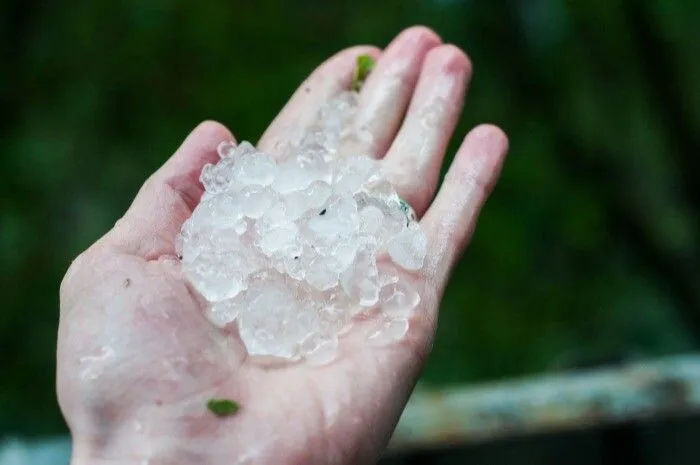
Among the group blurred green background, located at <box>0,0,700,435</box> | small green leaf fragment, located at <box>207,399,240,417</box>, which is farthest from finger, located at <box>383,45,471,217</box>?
blurred green background, located at <box>0,0,700,435</box>

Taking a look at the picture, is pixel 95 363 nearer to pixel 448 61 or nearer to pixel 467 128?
pixel 448 61

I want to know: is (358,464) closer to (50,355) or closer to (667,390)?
(667,390)

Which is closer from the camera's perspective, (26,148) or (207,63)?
(26,148)

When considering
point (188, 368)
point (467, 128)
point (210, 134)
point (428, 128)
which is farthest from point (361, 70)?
point (467, 128)

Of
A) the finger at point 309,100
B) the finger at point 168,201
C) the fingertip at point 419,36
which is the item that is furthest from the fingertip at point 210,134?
the fingertip at point 419,36

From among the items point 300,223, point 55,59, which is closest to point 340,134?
point 300,223

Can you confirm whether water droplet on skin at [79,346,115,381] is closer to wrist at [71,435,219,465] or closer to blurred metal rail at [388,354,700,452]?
wrist at [71,435,219,465]
